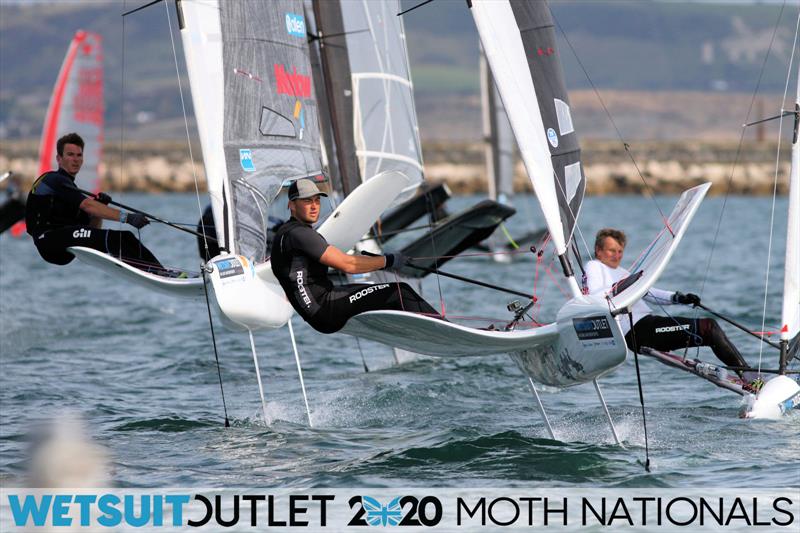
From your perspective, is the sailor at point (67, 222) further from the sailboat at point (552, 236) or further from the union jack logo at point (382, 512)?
the union jack logo at point (382, 512)

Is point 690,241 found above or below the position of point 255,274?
below

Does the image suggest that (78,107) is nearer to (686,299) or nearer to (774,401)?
(686,299)

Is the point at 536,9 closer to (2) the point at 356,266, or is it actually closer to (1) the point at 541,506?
(2) the point at 356,266

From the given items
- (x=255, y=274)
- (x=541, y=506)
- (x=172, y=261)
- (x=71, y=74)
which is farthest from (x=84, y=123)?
(x=541, y=506)

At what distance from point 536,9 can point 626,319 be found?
1.94 m

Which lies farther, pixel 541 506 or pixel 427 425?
pixel 427 425

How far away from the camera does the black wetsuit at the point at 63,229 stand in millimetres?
8320

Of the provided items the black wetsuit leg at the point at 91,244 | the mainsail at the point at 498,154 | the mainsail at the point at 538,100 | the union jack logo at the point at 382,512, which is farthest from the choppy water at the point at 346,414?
the mainsail at the point at 498,154

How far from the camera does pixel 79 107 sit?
61.4 feet

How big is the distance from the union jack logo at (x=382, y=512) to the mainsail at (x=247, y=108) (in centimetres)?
234

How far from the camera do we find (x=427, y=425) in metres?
7.74

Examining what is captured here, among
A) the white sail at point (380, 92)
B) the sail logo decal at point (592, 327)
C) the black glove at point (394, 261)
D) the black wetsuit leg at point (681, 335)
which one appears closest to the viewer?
the sail logo decal at point (592, 327)

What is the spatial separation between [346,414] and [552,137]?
2176 millimetres

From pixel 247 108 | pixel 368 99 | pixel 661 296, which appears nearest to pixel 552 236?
pixel 661 296
